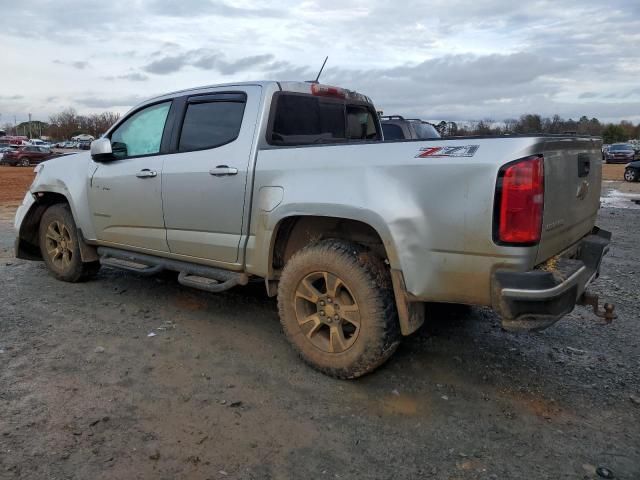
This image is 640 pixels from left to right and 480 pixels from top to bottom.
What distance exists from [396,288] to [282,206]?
0.98m

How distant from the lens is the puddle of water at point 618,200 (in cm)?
1390

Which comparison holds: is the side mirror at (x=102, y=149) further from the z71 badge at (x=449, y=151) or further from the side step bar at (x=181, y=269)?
the z71 badge at (x=449, y=151)

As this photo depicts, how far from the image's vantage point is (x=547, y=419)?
3154mm

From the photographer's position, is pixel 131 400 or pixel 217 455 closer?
pixel 217 455

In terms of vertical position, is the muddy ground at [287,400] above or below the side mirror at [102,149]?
below

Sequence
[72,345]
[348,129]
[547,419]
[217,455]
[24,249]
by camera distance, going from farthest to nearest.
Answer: [24,249] → [348,129] → [72,345] → [547,419] → [217,455]

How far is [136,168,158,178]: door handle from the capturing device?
4586 millimetres

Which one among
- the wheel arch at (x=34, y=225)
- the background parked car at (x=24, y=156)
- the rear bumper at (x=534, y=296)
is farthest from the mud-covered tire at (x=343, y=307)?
the background parked car at (x=24, y=156)

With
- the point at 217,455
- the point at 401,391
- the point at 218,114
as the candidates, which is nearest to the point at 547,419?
the point at 401,391

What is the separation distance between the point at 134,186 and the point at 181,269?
35.0 inches

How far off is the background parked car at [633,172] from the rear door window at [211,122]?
21663 millimetres

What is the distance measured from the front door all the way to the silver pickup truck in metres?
0.02

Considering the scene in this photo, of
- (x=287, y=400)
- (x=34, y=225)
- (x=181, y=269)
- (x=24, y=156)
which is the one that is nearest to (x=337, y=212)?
(x=287, y=400)

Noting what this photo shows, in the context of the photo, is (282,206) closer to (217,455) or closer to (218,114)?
(218,114)
